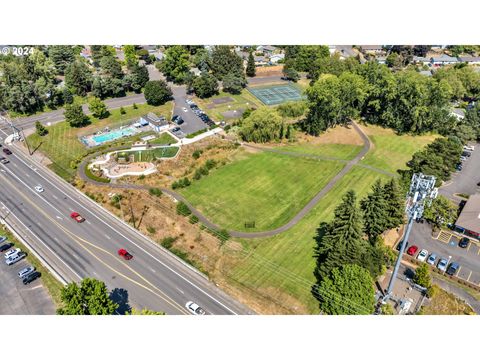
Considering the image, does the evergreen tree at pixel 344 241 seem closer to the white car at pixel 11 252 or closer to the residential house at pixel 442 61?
the white car at pixel 11 252

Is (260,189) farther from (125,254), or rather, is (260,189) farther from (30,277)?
(30,277)

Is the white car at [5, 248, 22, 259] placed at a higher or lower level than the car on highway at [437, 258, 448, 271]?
lower

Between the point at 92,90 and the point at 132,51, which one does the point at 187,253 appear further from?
the point at 132,51

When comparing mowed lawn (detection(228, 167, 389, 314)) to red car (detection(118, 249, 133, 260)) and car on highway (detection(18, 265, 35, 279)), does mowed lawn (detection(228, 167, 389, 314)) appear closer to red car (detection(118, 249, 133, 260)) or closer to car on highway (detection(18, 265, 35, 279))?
red car (detection(118, 249, 133, 260))

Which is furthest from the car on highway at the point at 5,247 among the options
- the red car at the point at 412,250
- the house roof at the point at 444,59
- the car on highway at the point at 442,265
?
the house roof at the point at 444,59

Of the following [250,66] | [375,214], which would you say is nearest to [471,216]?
[375,214]

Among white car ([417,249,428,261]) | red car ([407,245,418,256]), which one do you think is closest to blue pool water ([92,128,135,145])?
red car ([407,245,418,256])
